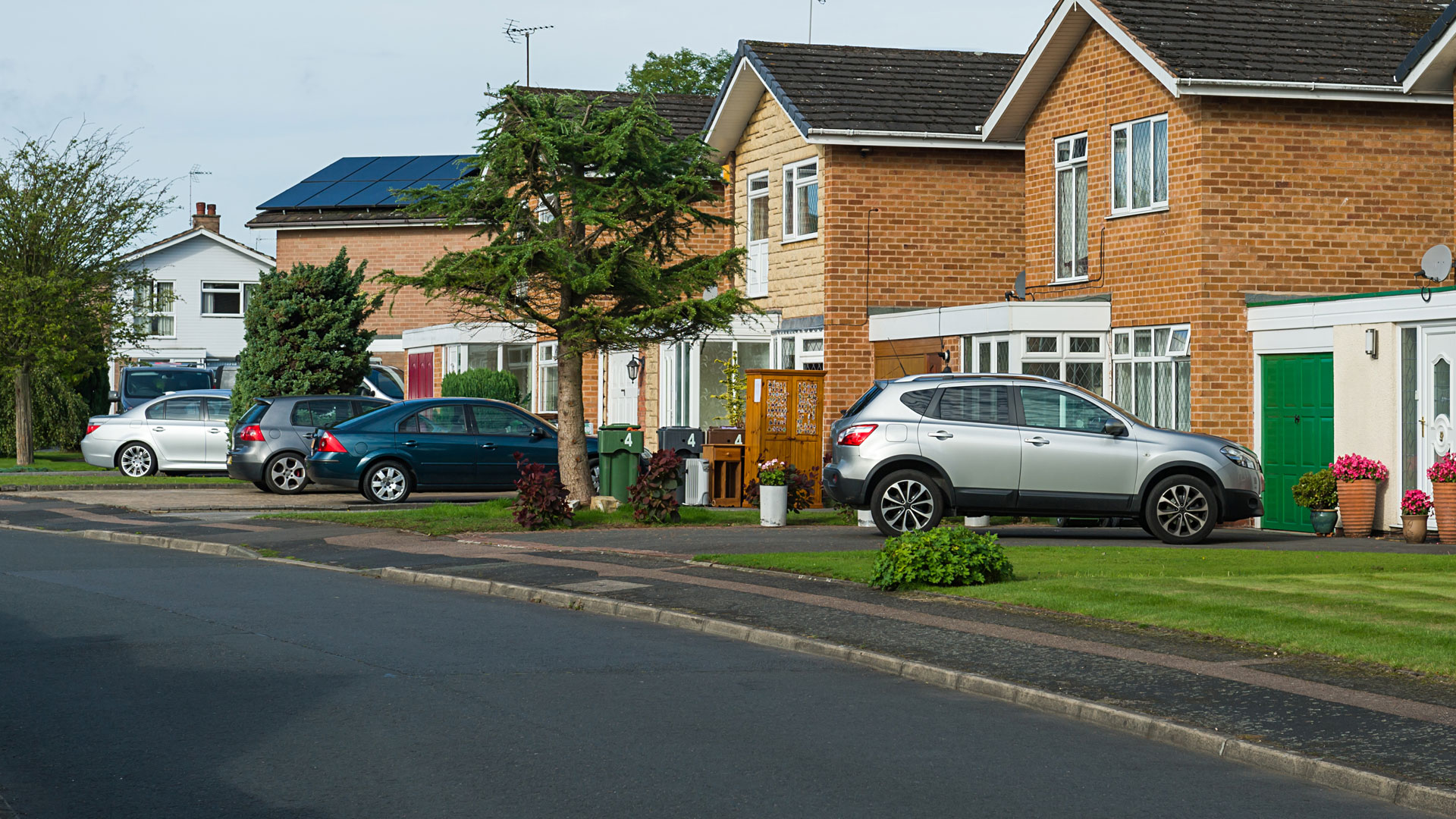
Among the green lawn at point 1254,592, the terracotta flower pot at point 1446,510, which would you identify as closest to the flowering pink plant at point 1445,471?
the terracotta flower pot at point 1446,510

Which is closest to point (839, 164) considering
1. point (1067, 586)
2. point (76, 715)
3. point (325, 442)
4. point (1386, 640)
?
point (325, 442)

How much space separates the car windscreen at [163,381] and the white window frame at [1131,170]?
25.0m

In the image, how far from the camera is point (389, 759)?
7.58 metres

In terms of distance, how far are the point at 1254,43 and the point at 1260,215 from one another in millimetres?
2490

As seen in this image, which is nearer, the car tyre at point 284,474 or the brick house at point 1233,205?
the brick house at point 1233,205

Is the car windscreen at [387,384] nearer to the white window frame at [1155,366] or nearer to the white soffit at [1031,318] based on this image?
the white soffit at [1031,318]

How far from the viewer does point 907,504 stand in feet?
60.4

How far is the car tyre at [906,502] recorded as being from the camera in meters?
18.4

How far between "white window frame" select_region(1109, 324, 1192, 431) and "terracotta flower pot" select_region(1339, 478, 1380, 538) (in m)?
2.69

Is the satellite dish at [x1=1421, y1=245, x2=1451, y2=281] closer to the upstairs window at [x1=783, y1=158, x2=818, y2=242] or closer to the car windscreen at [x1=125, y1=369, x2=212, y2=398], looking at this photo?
the upstairs window at [x1=783, y1=158, x2=818, y2=242]

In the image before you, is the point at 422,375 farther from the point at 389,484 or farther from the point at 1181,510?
the point at 1181,510

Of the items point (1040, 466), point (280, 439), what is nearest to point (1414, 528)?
point (1040, 466)

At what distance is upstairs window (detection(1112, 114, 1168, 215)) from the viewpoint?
2272 centimetres

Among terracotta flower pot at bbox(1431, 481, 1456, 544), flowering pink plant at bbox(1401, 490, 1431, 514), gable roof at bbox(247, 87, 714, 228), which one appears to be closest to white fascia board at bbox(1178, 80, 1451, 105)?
flowering pink plant at bbox(1401, 490, 1431, 514)
